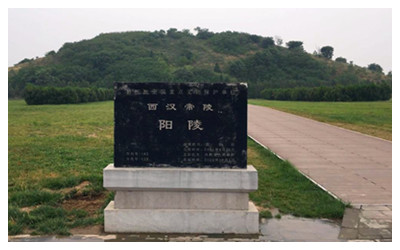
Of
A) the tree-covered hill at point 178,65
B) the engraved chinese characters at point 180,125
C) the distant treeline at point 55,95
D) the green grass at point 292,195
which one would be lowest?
the green grass at point 292,195

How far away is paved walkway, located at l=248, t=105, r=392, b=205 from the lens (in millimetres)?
6457

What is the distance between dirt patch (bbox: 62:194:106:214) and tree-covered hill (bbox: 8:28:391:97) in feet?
151

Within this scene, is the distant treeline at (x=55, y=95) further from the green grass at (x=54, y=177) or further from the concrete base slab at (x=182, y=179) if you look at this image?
the concrete base slab at (x=182, y=179)

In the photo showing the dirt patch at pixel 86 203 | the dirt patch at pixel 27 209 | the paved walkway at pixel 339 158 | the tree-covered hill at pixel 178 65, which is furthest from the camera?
the tree-covered hill at pixel 178 65

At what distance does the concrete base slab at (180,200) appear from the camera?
4688 mm

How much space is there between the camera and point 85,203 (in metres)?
5.79

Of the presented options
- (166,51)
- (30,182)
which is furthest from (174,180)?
(166,51)

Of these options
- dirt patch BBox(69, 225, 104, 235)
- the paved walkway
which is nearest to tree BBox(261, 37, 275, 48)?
the paved walkway

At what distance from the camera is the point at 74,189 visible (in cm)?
624

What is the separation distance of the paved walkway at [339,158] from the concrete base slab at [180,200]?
6.81ft

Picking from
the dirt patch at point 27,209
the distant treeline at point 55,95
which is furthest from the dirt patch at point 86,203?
the distant treeline at point 55,95

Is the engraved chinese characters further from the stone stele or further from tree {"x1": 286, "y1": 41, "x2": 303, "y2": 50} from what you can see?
tree {"x1": 286, "y1": 41, "x2": 303, "y2": 50}

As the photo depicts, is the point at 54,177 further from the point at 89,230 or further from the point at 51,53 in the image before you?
the point at 51,53

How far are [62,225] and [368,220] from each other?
144 inches
